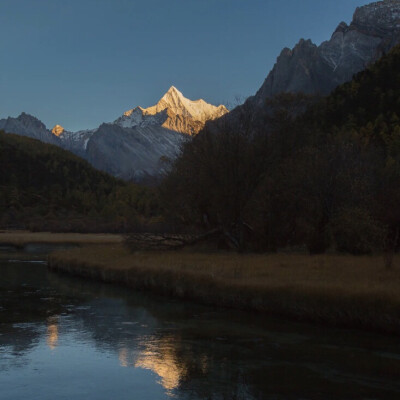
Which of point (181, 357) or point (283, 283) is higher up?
point (283, 283)

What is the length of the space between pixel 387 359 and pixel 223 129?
106ft

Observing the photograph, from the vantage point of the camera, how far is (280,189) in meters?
42.8

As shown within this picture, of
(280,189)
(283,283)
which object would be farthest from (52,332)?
(280,189)

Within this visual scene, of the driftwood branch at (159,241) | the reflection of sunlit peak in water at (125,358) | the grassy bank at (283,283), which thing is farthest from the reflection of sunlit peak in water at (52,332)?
the driftwood branch at (159,241)

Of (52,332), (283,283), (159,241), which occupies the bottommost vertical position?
(52,332)

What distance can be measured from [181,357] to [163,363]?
892 mm

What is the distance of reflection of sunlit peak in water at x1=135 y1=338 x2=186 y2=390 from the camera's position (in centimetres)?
1380

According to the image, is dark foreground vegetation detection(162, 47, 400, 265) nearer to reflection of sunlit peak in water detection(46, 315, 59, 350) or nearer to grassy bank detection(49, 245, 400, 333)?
grassy bank detection(49, 245, 400, 333)

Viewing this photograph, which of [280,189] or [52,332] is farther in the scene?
[280,189]

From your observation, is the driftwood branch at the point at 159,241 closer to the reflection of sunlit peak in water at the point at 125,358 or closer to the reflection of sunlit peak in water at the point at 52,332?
the reflection of sunlit peak in water at the point at 52,332

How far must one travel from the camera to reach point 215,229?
150 ft

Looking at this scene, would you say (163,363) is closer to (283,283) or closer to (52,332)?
(52,332)

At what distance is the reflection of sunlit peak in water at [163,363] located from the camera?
45.3 feet

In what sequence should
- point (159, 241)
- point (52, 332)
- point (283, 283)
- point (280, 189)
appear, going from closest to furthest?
point (52, 332)
point (283, 283)
point (280, 189)
point (159, 241)
